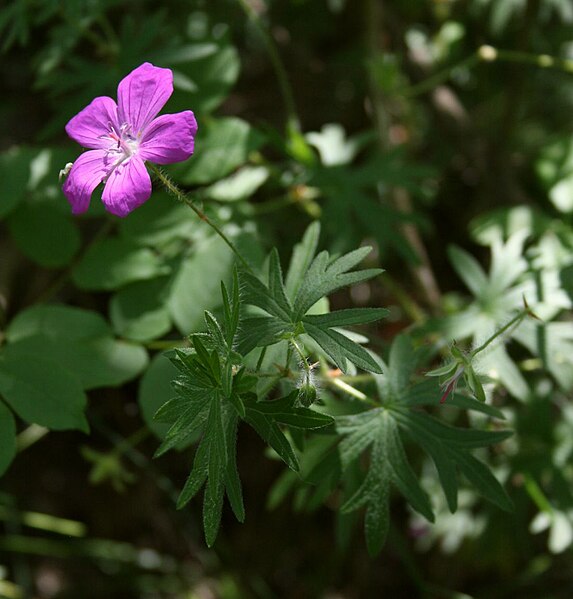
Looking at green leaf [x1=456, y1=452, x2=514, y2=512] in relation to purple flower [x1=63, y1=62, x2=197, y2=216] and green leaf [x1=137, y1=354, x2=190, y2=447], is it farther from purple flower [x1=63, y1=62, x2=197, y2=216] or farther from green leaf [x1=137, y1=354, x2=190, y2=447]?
purple flower [x1=63, y1=62, x2=197, y2=216]

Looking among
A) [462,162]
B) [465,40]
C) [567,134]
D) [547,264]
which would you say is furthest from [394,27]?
[547,264]

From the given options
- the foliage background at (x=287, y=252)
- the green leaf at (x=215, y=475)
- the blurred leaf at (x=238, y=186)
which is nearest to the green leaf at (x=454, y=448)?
the foliage background at (x=287, y=252)

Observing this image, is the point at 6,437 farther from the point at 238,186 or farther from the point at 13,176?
the point at 238,186

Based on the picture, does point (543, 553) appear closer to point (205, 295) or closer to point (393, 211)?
point (393, 211)

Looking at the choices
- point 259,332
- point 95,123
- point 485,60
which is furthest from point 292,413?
→ point 485,60

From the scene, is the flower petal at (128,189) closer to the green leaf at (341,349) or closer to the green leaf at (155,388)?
the green leaf at (341,349)

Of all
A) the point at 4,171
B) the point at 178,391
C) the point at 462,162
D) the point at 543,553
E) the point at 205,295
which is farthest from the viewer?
the point at 462,162

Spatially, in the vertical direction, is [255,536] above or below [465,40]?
below
